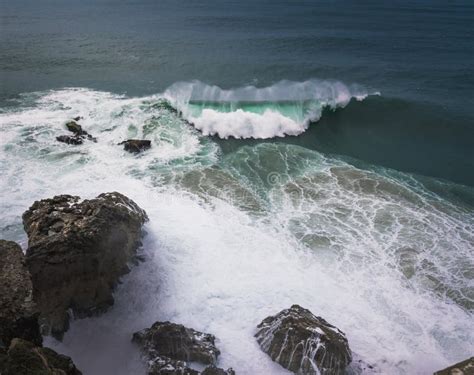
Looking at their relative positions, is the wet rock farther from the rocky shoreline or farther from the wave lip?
the rocky shoreline

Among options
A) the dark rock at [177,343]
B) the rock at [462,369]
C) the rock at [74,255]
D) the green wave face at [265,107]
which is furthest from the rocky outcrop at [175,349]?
the green wave face at [265,107]

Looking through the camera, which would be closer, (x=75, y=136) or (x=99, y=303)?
(x=99, y=303)

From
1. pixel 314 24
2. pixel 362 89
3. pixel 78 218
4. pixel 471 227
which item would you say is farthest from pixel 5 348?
pixel 314 24

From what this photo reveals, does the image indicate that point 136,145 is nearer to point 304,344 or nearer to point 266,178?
point 266,178

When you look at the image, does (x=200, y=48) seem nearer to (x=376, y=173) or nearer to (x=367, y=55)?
(x=367, y=55)

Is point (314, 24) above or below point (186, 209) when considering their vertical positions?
above

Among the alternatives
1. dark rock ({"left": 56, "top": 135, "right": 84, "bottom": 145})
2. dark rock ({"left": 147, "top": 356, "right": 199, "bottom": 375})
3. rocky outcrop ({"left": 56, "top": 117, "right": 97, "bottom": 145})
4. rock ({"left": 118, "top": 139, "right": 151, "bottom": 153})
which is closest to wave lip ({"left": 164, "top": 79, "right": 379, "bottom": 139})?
rock ({"left": 118, "top": 139, "right": 151, "bottom": 153})

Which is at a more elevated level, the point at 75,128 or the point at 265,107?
the point at 265,107

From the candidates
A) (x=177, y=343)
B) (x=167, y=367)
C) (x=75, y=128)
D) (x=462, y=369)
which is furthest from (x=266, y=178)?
(x=462, y=369)
